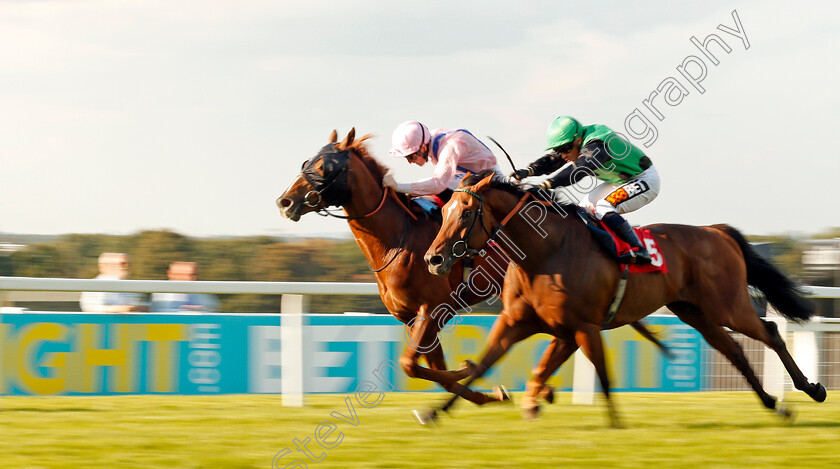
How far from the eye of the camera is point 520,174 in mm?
5320

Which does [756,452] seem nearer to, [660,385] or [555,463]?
[555,463]

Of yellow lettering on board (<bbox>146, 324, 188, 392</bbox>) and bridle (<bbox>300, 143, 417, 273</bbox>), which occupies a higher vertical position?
bridle (<bbox>300, 143, 417, 273</bbox>)

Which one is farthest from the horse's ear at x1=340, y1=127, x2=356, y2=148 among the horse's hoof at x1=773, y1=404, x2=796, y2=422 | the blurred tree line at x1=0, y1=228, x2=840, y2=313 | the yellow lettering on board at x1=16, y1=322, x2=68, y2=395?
the blurred tree line at x1=0, y1=228, x2=840, y2=313

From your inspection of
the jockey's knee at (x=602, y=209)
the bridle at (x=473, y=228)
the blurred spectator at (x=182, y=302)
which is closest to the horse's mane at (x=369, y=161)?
the bridle at (x=473, y=228)

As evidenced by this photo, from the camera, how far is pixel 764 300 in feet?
20.8

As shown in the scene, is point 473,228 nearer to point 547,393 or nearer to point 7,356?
point 547,393

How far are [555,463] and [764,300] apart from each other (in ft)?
10.4

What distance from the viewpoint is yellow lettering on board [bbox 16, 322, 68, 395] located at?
19.1 feet

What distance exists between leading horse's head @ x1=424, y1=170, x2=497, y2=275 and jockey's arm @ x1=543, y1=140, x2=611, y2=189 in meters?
0.48

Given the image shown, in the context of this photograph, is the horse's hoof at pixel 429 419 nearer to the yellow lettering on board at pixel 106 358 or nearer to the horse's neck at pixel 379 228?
the horse's neck at pixel 379 228

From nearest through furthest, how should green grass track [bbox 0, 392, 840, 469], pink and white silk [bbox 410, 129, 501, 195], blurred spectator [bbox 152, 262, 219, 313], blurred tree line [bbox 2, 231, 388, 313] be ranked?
green grass track [bbox 0, 392, 840, 469] → pink and white silk [bbox 410, 129, 501, 195] → blurred spectator [bbox 152, 262, 219, 313] → blurred tree line [bbox 2, 231, 388, 313]

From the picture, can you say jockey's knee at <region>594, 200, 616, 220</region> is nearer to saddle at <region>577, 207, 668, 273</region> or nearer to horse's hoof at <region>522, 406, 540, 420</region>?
saddle at <region>577, 207, 668, 273</region>

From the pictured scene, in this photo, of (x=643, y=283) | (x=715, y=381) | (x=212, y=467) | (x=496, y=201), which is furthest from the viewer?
(x=715, y=381)

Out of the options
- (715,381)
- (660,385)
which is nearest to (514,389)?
(660,385)
